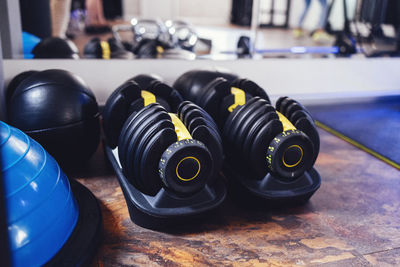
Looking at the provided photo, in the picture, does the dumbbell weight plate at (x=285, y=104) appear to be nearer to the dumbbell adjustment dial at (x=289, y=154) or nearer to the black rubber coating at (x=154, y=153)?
the dumbbell adjustment dial at (x=289, y=154)

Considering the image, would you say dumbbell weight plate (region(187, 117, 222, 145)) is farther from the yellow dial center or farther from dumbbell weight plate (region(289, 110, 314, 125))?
dumbbell weight plate (region(289, 110, 314, 125))

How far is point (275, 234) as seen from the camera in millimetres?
965

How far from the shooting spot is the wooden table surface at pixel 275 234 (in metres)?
0.86

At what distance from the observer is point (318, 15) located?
560cm

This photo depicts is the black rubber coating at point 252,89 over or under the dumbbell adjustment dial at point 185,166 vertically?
over

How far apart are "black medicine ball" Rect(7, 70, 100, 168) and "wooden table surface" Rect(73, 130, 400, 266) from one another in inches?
5.3

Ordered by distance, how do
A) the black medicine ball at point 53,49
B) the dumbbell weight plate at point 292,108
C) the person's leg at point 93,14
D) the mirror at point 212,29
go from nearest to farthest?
the dumbbell weight plate at point 292,108, the black medicine ball at point 53,49, the mirror at point 212,29, the person's leg at point 93,14

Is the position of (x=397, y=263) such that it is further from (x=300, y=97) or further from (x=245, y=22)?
(x=245, y=22)

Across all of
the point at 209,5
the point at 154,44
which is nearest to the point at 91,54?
the point at 154,44

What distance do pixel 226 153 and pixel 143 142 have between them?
1.11 feet

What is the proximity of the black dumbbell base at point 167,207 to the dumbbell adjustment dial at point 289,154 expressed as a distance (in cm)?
18

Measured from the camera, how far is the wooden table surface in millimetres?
863

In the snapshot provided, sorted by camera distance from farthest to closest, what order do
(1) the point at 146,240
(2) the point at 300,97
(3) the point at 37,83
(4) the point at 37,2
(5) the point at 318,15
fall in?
(5) the point at 318,15
(4) the point at 37,2
(2) the point at 300,97
(3) the point at 37,83
(1) the point at 146,240

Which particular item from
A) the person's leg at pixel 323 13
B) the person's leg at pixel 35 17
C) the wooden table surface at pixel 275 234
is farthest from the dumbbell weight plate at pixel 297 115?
the person's leg at pixel 323 13
